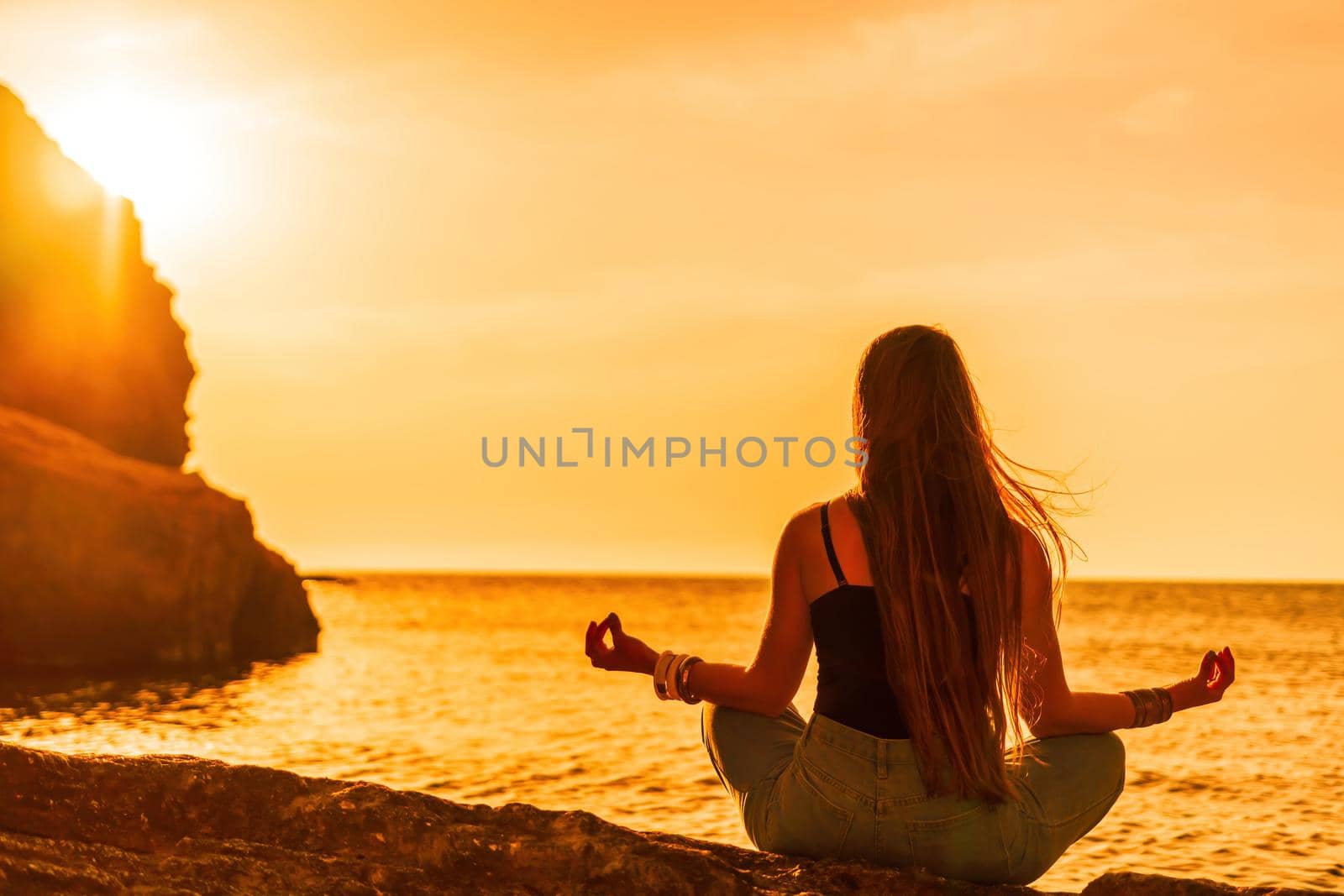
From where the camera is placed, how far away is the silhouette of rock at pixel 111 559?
88.3 ft

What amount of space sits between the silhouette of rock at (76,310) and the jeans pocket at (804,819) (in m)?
38.9

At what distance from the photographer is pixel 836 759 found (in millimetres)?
3383

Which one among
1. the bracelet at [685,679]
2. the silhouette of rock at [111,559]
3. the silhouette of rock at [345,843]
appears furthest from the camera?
the silhouette of rock at [111,559]

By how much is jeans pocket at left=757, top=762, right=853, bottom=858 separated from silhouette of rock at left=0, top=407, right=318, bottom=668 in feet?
90.7

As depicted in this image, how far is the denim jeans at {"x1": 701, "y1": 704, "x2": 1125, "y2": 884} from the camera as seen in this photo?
336cm

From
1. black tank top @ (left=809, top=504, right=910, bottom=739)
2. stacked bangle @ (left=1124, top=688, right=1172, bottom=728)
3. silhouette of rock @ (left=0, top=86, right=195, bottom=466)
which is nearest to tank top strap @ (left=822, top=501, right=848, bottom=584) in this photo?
black tank top @ (left=809, top=504, right=910, bottom=739)

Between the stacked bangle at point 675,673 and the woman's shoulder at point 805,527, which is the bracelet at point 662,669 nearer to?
the stacked bangle at point 675,673

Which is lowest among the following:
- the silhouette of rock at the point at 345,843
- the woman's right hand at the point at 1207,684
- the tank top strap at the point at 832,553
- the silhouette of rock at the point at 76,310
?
the silhouette of rock at the point at 345,843

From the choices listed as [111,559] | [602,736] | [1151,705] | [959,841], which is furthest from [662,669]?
[111,559]

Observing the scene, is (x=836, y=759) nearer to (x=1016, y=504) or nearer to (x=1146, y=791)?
(x=1016, y=504)

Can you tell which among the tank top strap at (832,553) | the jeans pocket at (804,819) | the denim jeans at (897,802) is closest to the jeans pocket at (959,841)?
the denim jeans at (897,802)

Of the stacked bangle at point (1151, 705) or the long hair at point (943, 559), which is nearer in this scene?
the long hair at point (943, 559)

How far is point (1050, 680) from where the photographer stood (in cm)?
346

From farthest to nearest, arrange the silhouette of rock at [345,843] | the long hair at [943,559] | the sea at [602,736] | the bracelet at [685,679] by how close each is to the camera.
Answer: the sea at [602,736] < the bracelet at [685,679] < the long hair at [943,559] < the silhouette of rock at [345,843]
